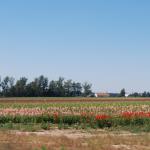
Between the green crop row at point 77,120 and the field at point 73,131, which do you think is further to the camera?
the green crop row at point 77,120

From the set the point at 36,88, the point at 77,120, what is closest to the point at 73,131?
the point at 77,120

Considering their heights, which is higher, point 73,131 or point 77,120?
point 77,120

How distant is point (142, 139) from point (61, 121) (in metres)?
13.2

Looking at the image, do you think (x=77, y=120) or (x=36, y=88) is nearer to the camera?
(x=77, y=120)

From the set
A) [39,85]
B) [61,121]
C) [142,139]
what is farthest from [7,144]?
[39,85]

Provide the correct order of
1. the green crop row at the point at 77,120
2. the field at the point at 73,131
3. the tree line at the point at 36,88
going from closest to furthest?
the field at the point at 73,131, the green crop row at the point at 77,120, the tree line at the point at 36,88

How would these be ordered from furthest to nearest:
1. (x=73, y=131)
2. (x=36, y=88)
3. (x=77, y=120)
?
(x=36, y=88) → (x=77, y=120) → (x=73, y=131)

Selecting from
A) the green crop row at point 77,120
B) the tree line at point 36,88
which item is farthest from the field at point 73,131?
the tree line at point 36,88

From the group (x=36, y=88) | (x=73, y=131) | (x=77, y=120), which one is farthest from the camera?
(x=36, y=88)

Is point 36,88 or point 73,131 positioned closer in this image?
point 73,131

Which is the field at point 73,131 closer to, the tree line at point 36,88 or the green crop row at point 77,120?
the green crop row at point 77,120

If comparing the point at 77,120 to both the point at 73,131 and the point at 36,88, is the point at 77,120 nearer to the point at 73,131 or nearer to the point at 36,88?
the point at 73,131

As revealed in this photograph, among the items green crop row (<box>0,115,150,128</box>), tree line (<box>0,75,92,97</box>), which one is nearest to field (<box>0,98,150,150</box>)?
green crop row (<box>0,115,150,128</box>)

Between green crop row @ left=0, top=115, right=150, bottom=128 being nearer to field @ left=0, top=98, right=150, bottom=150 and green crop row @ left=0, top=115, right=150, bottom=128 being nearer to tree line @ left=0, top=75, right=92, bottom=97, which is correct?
field @ left=0, top=98, right=150, bottom=150
